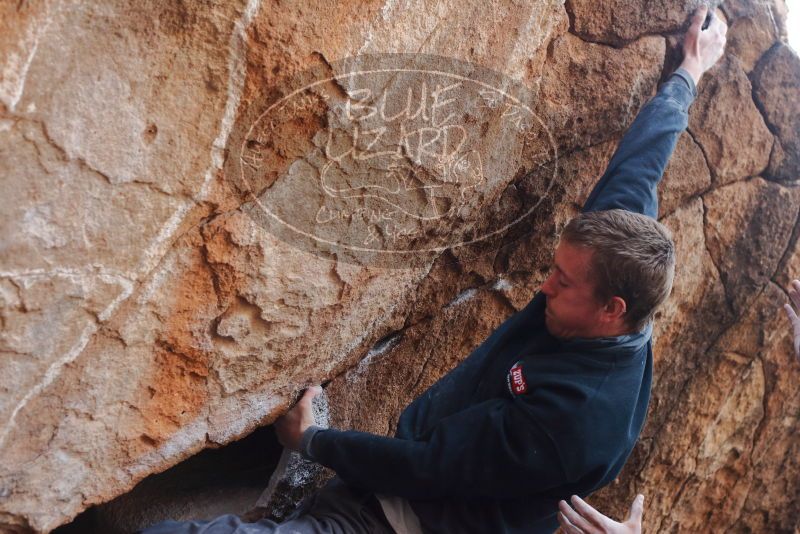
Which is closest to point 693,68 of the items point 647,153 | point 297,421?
point 647,153

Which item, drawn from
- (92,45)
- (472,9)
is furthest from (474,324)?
(92,45)

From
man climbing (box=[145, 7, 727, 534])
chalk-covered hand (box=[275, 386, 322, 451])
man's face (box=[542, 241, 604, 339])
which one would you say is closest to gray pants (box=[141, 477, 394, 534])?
man climbing (box=[145, 7, 727, 534])

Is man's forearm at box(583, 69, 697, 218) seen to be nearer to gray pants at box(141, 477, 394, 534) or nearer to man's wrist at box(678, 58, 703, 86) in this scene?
man's wrist at box(678, 58, 703, 86)

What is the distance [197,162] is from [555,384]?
2.25ft

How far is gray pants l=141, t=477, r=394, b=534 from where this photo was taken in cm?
126

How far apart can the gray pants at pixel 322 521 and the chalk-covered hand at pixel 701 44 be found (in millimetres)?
1220

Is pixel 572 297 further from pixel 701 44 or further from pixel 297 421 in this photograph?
pixel 701 44

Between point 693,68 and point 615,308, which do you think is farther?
point 693,68

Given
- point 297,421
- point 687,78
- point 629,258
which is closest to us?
point 629,258

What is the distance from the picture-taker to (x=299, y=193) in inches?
48.8

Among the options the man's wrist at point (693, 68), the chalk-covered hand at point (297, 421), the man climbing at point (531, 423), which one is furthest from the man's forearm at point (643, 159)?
the chalk-covered hand at point (297, 421)

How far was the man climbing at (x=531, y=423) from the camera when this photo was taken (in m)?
1.19

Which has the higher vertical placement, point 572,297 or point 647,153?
point 647,153

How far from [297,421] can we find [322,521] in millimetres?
216
